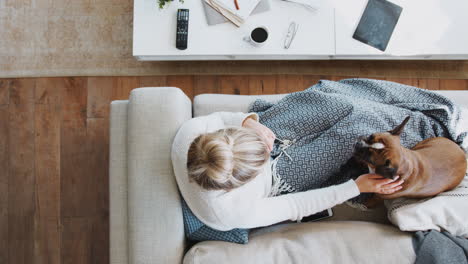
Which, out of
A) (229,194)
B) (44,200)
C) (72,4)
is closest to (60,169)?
(44,200)

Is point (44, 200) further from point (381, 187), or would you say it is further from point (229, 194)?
point (381, 187)

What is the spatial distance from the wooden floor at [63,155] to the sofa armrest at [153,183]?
766 mm

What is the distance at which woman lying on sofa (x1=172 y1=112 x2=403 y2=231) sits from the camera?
976 mm

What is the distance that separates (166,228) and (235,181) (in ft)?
1.27

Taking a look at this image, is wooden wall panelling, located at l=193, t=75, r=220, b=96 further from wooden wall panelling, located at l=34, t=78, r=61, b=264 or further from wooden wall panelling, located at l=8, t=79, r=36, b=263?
wooden wall panelling, located at l=8, t=79, r=36, b=263

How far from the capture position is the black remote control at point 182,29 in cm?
161

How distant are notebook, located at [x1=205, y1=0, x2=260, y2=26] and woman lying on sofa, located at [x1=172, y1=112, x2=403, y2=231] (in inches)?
21.1

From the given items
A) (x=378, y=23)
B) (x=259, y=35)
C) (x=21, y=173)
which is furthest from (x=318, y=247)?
(x=21, y=173)

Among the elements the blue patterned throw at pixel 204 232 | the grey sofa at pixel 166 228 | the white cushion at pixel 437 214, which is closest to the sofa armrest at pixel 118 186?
the grey sofa at pixel 166 228

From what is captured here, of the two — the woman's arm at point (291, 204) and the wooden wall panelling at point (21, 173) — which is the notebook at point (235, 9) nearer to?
the woman's arm at point (291, 204)

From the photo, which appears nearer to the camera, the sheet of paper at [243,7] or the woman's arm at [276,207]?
the woman's arm at [276,207]

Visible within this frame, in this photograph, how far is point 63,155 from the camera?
2.00 m

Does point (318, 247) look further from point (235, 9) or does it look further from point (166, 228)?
point (235, 9)

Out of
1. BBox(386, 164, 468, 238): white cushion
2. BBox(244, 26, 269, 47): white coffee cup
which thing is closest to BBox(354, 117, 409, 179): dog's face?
BBox(386, 164, 468, 238): white cushion
